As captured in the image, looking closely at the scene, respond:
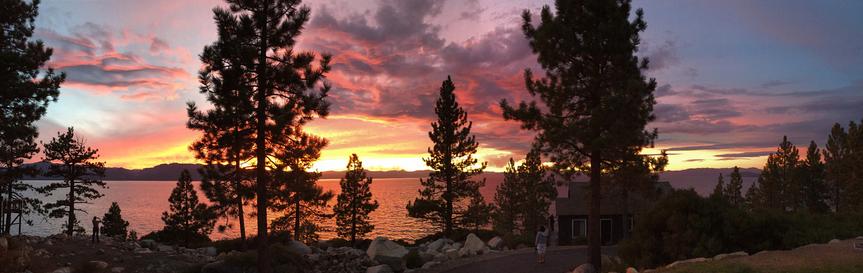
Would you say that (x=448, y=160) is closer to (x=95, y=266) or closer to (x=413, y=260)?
(x=413, y=260)

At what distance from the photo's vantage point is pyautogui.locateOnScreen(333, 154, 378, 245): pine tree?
54250 mm

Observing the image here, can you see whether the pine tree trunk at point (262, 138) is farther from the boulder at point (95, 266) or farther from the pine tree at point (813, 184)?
the pine tree at point (813, 184)

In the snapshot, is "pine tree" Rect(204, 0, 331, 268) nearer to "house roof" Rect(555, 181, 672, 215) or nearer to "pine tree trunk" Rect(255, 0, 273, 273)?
"pine tree trunk" Rect(255, 0, 273, 273)

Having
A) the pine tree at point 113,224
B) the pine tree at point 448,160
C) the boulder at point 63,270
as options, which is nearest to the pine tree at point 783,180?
the pine tree at point 448,160

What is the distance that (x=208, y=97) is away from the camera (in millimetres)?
19609

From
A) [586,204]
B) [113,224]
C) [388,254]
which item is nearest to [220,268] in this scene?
[388,254]

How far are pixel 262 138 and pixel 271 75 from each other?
257 centimetres

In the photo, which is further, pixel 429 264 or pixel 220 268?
pixel 429 264

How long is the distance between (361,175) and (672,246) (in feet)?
137

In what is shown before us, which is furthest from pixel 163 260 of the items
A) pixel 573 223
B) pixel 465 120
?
pixel 573 223

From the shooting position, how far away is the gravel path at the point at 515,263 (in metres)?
22.0

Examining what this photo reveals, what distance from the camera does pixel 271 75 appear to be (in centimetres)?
2020

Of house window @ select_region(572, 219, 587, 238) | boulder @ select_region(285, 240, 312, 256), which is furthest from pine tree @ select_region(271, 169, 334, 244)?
house window @ select_region(572, 219, 587, 238)

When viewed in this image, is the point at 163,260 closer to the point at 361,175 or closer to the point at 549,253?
the point at 549,253
